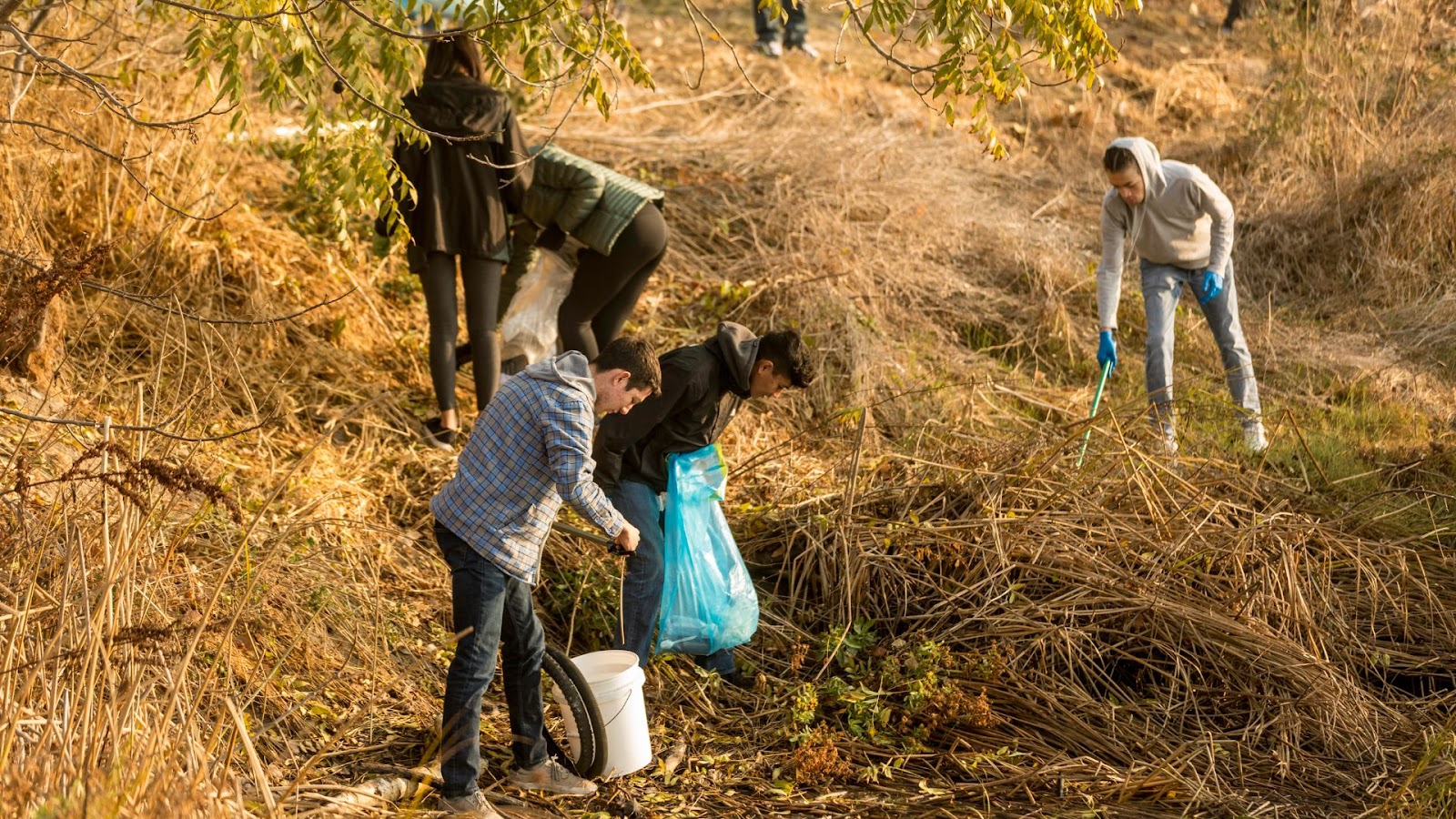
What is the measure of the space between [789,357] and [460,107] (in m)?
1.73

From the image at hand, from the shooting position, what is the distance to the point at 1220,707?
416 centimetres

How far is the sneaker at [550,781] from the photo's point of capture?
3672mm

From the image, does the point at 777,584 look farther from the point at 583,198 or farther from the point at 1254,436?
the point at 1254,436

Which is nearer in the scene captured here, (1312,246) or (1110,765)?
(1110,765)

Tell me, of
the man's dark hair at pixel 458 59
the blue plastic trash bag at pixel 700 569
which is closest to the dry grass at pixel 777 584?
the blue plastic trash bag at pixel 700 569

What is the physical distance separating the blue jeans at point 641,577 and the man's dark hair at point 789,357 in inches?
22.2

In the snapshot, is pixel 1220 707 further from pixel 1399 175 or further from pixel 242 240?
pixel 1399 175

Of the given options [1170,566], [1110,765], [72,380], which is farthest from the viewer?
[72,380]

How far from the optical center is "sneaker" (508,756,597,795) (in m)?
3.67

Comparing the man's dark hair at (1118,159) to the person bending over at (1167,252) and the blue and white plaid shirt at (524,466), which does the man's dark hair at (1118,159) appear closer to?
the person bending over at (1167,252)

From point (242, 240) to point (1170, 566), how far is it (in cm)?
430

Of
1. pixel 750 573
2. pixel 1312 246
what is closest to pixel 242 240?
pixel 750 573

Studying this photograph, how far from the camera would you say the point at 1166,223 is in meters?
5.93

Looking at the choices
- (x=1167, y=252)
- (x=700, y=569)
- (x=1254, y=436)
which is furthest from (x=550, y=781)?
(x=1167, y=252)
